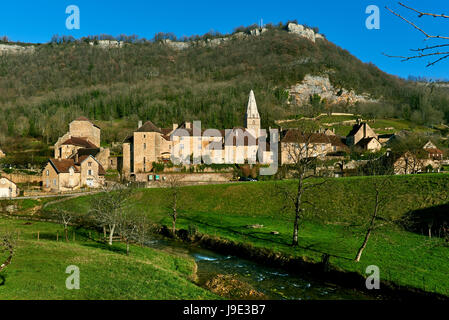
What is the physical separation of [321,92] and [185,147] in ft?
351

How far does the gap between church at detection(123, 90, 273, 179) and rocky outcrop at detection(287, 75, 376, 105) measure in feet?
283

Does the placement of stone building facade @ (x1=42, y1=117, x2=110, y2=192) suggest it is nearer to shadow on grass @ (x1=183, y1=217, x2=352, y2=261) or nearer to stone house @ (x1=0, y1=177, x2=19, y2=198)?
stone house @ (x1=0, y1=177, x2=19, y2=198)

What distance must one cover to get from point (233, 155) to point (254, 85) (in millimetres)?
87595

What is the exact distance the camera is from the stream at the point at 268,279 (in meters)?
17.8

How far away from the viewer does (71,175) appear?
189 feet

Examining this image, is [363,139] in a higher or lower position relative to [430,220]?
higher

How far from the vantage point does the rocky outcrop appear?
152 m

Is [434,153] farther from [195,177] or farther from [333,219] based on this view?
[195,177]

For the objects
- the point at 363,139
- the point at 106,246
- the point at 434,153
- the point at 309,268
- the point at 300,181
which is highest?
the point at 363,139

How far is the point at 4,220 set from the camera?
37969mm

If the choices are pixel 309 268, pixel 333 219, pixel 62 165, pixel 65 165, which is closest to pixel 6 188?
pixel 62 165

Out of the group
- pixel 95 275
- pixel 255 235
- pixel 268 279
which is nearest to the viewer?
pixel 95 275

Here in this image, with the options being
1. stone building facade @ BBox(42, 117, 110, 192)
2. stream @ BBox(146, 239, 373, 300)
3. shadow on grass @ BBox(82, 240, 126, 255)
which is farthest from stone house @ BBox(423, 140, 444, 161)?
stone building facade @ BBox(42, 117, 110, 192)

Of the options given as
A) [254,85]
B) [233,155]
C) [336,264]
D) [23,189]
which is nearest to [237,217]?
[336,264]
